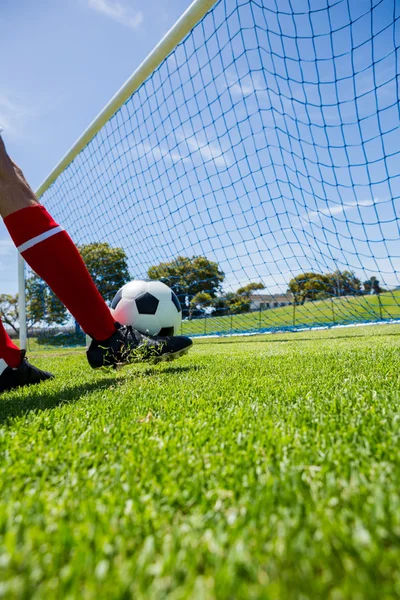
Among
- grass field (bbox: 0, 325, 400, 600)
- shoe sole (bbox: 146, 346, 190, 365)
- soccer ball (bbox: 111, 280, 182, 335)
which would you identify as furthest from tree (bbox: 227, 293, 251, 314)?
grass field (bbox: 0, 325, 400, 600)

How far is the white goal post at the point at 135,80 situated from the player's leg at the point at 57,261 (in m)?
2.91

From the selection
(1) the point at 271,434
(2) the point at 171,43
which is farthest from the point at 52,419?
(2) the point at 171,43

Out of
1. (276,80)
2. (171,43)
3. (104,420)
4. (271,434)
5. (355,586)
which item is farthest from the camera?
(276,80)

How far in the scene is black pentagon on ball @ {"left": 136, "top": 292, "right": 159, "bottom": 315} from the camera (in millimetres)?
2961

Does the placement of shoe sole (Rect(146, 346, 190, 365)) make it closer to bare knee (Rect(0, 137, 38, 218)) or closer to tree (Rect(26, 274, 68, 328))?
bare knee (Rect(0, 137, 38, 218))

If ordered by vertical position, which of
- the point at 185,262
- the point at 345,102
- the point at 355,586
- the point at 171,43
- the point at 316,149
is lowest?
the point at 355,586

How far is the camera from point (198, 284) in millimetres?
8492

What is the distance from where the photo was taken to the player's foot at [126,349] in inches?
85.5

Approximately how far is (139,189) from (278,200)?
2.49 meters

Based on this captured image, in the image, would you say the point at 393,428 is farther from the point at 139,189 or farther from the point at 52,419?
the point at 139,189

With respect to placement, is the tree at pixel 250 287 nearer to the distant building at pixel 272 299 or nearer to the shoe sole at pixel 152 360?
the distant building at pixel 272 299

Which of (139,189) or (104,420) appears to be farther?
(139,189)

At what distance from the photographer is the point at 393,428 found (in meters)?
1.00

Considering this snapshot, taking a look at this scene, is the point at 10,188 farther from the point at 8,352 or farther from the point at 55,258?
the point at 8,352
